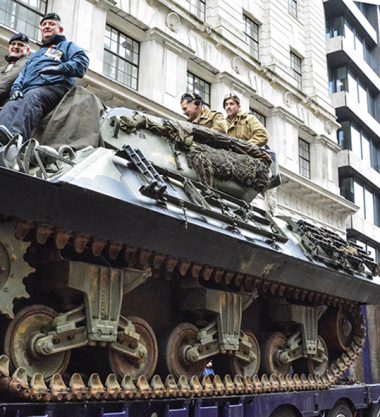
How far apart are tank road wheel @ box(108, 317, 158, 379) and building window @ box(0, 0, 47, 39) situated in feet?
41.1

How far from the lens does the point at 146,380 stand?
252 inches

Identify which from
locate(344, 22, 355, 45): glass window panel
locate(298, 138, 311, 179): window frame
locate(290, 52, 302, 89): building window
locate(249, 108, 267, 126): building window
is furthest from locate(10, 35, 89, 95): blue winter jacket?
locate(344, 22, 355, 45): glass window panel

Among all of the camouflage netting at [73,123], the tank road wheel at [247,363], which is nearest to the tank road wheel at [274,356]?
the tank road wheel at [247,363]

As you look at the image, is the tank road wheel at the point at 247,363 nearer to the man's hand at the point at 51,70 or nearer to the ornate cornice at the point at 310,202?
the man's hand at the point at 51,70

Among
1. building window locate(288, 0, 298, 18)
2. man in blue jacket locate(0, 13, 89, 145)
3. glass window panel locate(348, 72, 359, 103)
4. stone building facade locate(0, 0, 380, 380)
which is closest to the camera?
man in blue jacket locate(0, 13, 89, 145)

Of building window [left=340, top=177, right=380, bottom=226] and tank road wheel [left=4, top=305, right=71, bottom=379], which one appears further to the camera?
building window [left=340, top=177, right=380, bottom=226]

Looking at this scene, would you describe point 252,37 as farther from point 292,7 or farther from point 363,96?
point 363,96

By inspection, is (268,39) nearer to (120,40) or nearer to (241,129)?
(120,40)

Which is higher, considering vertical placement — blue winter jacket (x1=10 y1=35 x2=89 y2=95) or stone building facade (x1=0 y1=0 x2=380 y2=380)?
stone building facade (x1=0 y1=0 x2=380 y2=380)

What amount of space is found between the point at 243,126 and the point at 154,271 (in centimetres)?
355

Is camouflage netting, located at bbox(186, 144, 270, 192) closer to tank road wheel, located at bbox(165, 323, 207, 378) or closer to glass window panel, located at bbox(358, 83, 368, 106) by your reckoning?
tank road wheel, located at bbox(165, 323, 207, 378)

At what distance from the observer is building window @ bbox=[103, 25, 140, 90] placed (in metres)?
20.1

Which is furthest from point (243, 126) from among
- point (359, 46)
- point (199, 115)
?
point (359, 46)

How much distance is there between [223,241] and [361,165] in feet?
108
